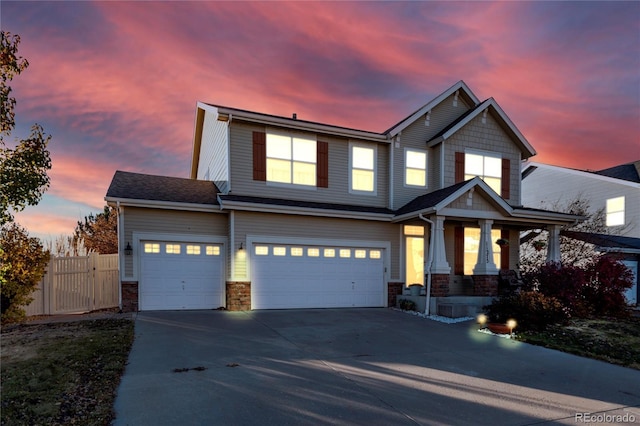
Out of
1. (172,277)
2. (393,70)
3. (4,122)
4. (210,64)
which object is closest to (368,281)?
(172,277)

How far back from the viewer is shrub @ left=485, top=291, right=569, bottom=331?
9445 millimetres

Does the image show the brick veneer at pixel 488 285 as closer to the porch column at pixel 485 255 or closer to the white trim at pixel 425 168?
the porch column at pixel 485 255

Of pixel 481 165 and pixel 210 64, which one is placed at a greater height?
pixel 210 64

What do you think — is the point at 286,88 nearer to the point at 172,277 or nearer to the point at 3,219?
the point at 172,277

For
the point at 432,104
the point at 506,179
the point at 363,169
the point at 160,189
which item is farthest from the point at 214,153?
the point at 506,179

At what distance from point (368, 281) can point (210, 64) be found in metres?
9.74

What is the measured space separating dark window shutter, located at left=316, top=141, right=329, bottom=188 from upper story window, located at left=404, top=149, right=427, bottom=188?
10.8 ft

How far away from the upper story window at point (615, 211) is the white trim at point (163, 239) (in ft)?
66.4

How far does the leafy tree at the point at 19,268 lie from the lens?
8.94m

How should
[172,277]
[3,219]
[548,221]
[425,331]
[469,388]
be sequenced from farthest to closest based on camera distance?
[548,221] < [172,277] < [425,331] < [3,219] < [469,388]

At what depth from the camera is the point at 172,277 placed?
11148 millimetres

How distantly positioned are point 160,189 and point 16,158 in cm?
436

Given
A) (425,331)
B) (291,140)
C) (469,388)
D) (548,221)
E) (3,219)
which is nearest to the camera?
(469,388)

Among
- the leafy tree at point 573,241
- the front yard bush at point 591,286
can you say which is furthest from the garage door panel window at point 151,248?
the leafy tree at point 573,241
